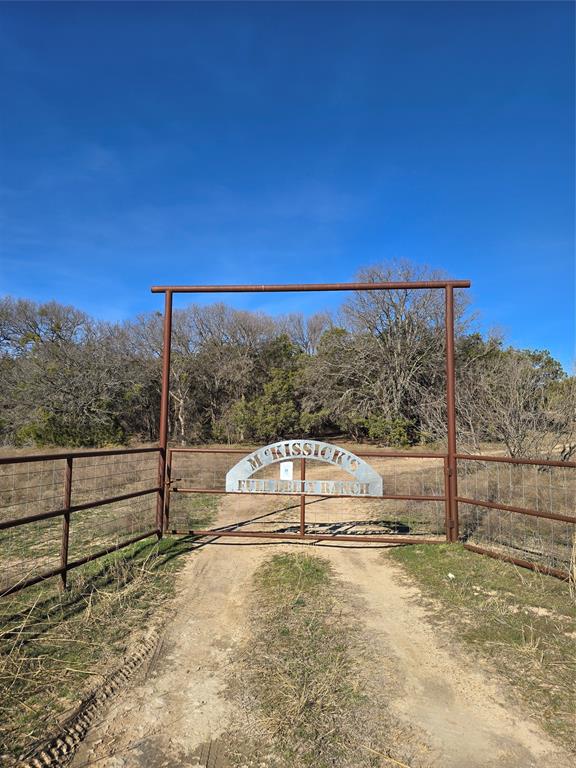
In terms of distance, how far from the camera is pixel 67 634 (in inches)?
140

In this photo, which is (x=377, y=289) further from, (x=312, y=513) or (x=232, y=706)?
(x=232, y=706)

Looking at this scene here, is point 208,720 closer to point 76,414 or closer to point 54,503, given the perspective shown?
point 54,503

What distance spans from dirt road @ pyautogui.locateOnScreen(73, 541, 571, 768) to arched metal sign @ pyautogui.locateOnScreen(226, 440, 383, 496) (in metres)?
1.74

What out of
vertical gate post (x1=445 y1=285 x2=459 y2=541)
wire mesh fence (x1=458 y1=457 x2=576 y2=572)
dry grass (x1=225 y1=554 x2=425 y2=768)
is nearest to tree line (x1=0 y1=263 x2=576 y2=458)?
wire mesh fence (x1=458 y1=457 x2=576 y2=572)

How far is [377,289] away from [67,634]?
18.0 ft

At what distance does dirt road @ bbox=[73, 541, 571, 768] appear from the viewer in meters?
2.32

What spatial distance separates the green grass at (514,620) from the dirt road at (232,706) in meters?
0.18

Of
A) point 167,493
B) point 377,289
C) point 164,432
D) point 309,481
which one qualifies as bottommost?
point 167,493

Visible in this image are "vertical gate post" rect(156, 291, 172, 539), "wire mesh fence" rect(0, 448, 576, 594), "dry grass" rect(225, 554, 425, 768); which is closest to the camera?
"dry grass" rect(225, 554, 425, 768)

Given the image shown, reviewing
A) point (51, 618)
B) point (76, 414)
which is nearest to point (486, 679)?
point (51, 618)

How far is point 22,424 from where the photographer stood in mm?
22406

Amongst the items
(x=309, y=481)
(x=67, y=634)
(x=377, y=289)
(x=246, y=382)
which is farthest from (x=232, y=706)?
(x=246, y=382)

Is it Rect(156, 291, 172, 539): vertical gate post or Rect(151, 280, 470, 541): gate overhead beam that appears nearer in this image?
Rect(151, 280, 470, 541): gate overhead beam

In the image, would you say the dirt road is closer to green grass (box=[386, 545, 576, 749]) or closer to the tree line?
green grass (box=[386, 545, 576, 749])
